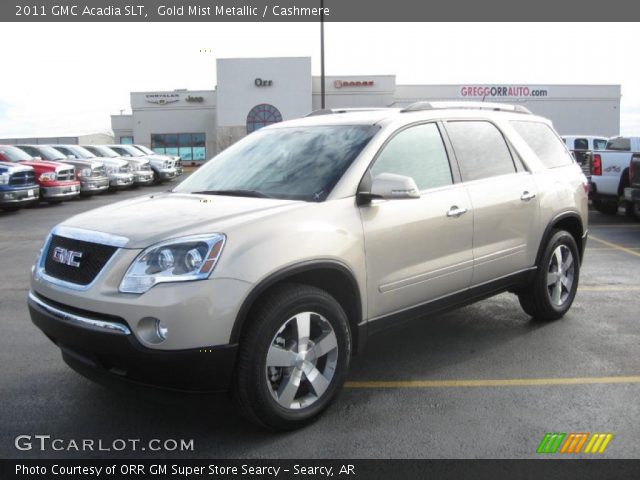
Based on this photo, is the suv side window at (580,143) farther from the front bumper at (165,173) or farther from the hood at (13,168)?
the hood at (13,168)

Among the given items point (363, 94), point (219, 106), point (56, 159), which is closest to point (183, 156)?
point (219, 106)

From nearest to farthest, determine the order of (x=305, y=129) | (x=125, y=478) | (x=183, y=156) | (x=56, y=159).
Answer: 1. (x=125, y=478)
2. (x=305, y=129)
3. (x=56, y=159)
4. (x=183, y=156)

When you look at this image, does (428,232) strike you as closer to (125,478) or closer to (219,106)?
(125,478)

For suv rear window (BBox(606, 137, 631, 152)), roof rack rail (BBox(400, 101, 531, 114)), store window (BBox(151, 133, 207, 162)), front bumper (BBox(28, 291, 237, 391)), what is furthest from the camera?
store window (BBox(151, 133, 207, 162))

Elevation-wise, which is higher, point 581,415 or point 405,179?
point 405,179

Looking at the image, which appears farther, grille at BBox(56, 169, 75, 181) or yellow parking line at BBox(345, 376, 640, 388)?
grille at BBox(56, 169, 75, 181)

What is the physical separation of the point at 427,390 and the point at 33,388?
2610 mm

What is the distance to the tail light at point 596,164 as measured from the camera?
13.0 m

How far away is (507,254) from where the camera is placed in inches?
189

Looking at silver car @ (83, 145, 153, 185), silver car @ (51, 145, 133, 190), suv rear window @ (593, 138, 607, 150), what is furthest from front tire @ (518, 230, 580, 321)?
silver car @ (83, 145, 153, 185)

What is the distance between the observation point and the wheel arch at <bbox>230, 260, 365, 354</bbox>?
3.16 m

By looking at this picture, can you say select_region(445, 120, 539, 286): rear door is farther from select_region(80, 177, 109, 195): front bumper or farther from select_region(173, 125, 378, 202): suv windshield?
select_region(80, 177, 109, 195): front bumper

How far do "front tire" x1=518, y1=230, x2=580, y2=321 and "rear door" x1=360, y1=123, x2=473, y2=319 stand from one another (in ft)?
3.64

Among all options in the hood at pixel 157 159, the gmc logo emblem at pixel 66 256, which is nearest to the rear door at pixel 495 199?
the gmc logo emblem at pixel 66 256
